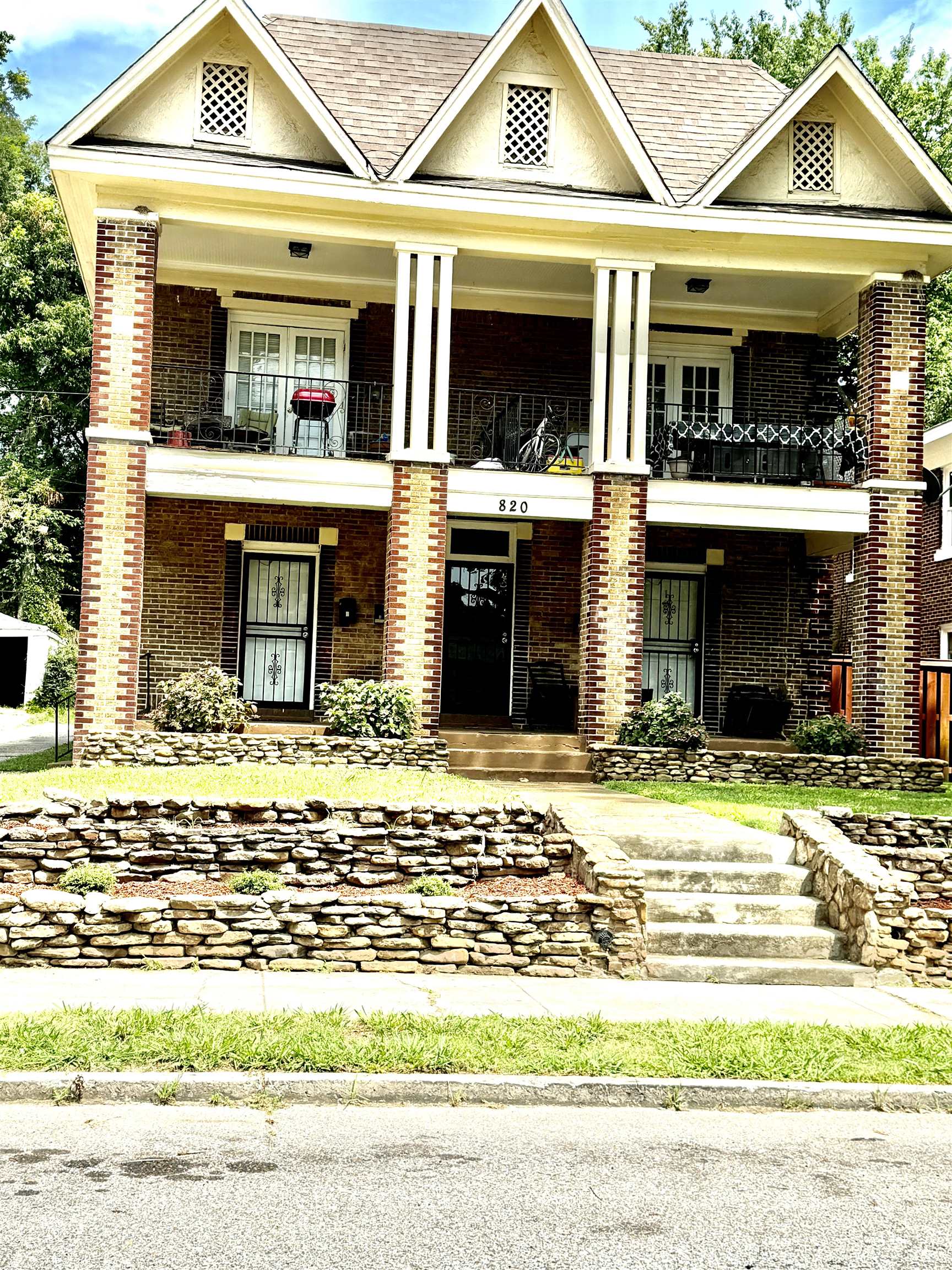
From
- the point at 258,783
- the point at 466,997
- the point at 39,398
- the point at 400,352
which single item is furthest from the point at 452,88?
the point at 39,398

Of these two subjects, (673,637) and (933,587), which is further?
(933,587)

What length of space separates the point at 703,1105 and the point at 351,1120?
5.88ft

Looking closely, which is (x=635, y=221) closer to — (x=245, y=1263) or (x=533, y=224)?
(x=533, y=224)

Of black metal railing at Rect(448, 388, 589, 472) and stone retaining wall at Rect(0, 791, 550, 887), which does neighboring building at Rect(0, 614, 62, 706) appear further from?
stone retaining wall at Rect(0, 791, 550, 887)

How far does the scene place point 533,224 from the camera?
17.6 m

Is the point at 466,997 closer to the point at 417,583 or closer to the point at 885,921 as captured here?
the point at 885,921

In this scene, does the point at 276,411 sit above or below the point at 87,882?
above

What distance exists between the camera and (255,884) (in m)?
9.12

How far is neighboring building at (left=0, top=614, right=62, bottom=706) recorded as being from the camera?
33.9 metres

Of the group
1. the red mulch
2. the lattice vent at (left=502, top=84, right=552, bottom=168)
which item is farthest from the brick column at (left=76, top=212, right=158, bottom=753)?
the red mulch

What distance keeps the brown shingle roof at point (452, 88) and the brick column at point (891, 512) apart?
348 centimetres

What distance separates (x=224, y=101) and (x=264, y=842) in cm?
1146

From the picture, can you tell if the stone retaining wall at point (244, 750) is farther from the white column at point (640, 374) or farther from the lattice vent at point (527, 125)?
the lattice vent at point (527, 125)

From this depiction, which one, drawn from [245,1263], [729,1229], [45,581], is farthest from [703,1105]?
[45,581]
